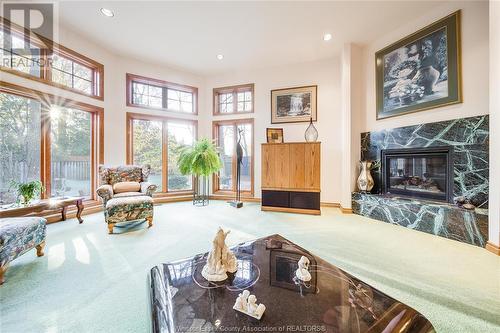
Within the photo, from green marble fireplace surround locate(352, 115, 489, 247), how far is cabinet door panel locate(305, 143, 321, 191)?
103cm

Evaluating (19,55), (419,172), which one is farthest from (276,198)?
(19,55)

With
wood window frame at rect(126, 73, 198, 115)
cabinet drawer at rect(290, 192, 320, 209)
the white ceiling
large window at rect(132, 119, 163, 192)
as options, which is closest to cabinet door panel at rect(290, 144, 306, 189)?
cabinet drawer at rect(290, 192, 320, 209)

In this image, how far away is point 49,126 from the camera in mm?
3236

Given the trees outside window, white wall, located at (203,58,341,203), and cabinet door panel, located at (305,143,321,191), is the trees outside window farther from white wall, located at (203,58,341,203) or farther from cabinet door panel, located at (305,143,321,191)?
cabinet door panel, located at (305,143,321,191)

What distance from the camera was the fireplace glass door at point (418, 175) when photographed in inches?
114

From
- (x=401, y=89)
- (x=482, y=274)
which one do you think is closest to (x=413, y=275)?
(x=482, y=274)

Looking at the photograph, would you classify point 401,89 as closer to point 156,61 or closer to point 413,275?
point 413,275

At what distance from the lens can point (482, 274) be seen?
1.75 metres

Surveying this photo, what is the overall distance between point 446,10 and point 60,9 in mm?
5673

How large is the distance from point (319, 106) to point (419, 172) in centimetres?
225

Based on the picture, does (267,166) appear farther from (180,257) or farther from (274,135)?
(180,257)

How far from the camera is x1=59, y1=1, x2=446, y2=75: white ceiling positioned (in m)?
2.87

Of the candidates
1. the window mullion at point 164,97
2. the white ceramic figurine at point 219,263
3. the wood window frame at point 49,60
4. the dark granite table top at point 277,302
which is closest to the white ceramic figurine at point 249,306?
the dark granite table top at point 277,302

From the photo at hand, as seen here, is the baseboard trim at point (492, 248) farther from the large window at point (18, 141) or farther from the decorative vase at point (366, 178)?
the large window at point (18, 141)
